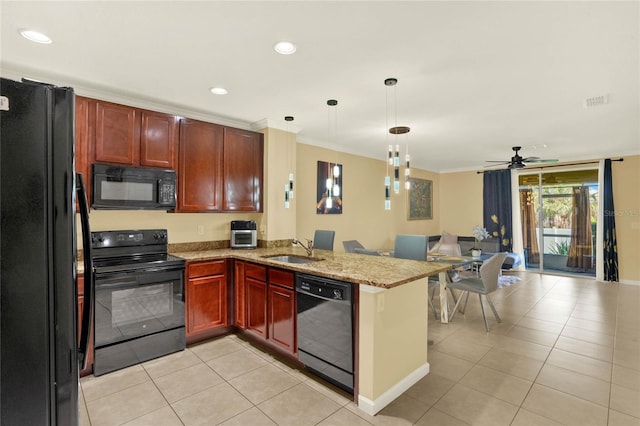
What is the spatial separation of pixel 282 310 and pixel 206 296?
954mm

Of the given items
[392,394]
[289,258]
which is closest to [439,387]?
[392,394]

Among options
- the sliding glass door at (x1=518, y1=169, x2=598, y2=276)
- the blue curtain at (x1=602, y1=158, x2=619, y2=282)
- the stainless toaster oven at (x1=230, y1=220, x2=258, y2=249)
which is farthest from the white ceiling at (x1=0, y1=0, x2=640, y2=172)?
the sliding glass door at (x1=518, y1=169, x2=598, y2=276)

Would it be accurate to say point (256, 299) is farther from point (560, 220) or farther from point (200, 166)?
point (560, 220)

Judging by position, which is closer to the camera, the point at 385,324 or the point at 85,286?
the point at 85,286

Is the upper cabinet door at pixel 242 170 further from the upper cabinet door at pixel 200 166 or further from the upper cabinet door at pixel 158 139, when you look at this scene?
the upper cabinet door at pixel 158 139

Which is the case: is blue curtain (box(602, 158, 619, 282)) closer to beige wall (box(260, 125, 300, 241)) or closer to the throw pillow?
the throw pillow

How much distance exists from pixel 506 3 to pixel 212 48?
6.31 feet

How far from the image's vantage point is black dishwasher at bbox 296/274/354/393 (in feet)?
7.36

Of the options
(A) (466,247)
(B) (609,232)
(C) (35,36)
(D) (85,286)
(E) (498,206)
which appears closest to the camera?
(D) (85,286)

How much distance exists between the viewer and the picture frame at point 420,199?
7523mm

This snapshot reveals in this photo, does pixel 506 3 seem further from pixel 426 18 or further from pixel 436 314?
pixel 436 314

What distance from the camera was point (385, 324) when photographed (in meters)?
2.18

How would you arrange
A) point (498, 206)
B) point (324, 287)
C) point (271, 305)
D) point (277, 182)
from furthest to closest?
1. point (498, 206)
2. point (277, 182)
3. point (271, 305)
4. point (324, 287)

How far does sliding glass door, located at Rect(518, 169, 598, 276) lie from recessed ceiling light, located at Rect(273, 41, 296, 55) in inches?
282
